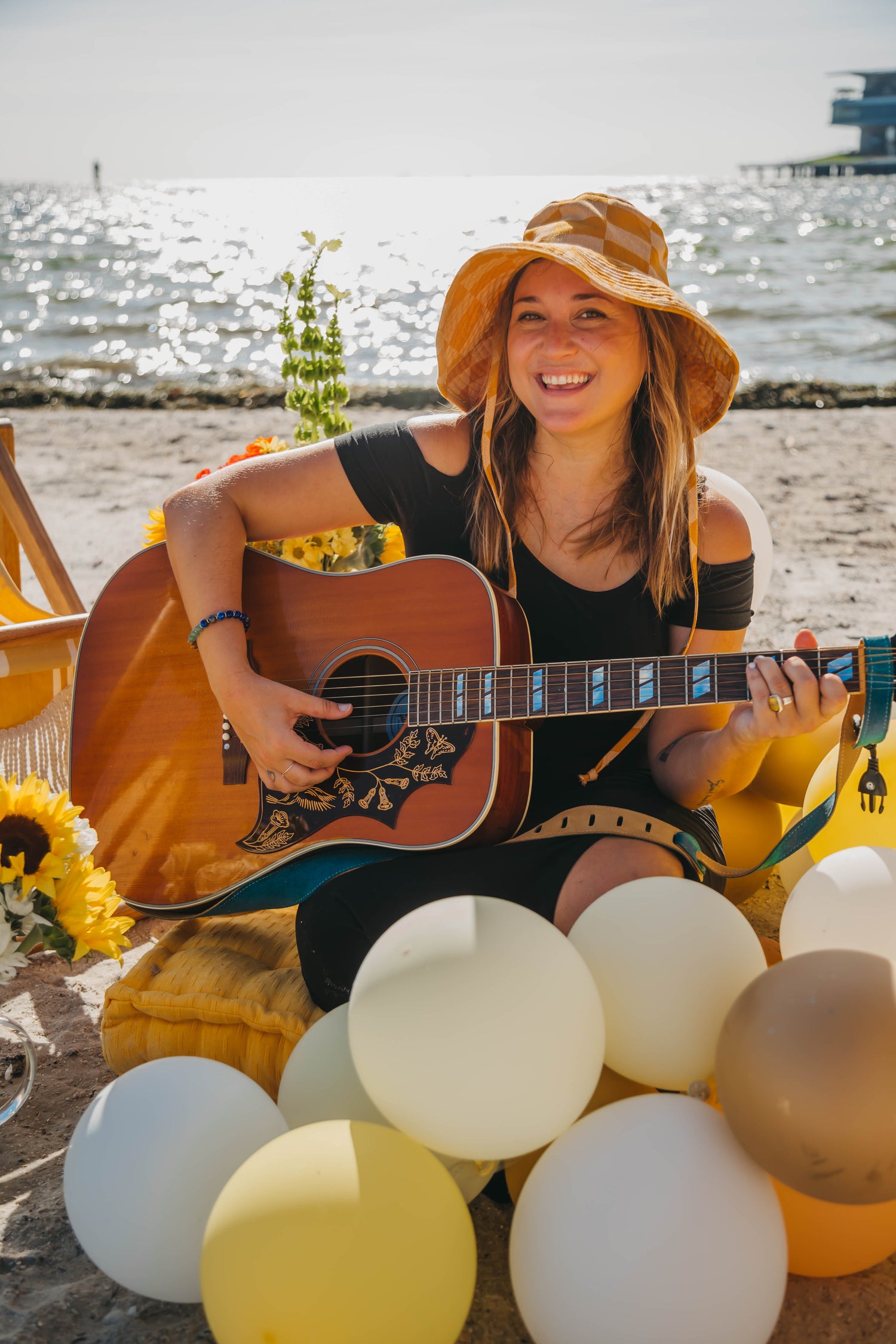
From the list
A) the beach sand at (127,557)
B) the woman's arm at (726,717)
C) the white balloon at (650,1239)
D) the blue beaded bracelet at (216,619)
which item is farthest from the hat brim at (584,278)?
the white balloon at (650,1239)

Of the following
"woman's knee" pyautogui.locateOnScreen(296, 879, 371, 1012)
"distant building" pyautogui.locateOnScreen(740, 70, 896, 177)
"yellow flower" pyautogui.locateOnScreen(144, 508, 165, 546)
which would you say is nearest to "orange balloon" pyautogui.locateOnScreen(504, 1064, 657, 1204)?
"woman's knee" pyautogui.locateOnScreen(296, 879, 371, 1012)

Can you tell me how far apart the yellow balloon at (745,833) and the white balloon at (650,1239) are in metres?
1.20

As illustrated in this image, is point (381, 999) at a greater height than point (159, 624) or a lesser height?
lesser

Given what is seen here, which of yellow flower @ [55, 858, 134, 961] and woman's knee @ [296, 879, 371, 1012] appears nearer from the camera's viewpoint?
yellow flower @ [55, 858, 134, 961]

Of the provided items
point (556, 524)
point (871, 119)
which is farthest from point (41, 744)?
point (871, 119)

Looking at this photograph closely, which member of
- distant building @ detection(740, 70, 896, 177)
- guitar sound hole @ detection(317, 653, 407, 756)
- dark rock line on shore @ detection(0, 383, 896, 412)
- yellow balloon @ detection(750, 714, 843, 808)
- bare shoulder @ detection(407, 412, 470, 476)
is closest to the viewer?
guitar sound hole @ detection(317, 653, 407, 756)

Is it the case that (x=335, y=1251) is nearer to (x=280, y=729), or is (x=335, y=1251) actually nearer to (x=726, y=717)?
(x=280, y=729)

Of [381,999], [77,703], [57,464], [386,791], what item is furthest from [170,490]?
[381,999]

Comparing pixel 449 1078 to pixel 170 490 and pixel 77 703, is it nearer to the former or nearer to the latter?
pixel 77 703

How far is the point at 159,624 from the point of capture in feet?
7.65

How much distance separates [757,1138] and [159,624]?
165 centimetres

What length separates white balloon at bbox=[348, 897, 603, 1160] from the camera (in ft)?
4.35

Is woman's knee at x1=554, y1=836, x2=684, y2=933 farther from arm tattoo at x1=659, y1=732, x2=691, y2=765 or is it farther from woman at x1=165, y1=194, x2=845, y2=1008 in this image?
arm tattoo at x1=659, y1=732, x2=691, y2=765

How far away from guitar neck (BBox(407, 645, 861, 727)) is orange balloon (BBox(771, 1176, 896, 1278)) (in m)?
0.81
